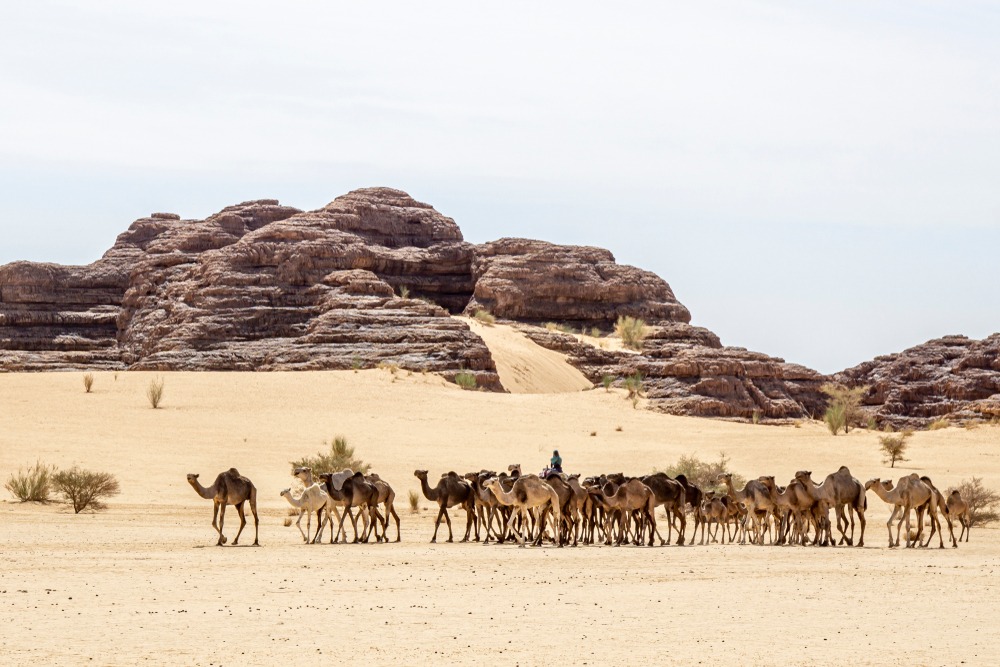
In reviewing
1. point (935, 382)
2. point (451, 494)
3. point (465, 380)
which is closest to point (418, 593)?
point (451, 494)

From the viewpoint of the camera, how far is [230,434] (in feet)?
129

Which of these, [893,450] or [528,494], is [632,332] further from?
[528,494]

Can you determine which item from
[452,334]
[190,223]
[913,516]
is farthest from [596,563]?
[190,223]

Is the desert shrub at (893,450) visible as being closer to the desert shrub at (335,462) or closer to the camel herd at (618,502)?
the desert shrub at (335,462)

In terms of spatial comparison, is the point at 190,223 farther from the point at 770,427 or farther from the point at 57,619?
the point at 57,619

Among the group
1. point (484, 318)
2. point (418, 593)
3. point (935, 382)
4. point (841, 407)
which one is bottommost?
point (418, 593)

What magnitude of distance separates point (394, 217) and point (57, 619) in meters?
76.2

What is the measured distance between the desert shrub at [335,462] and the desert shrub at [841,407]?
2010 centimetres

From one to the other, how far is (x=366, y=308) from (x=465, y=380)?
10495mm

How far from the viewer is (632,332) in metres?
76.8

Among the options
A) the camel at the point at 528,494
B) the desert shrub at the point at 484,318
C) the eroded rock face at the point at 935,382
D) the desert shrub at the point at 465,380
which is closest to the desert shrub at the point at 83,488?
the camel at the point at 528,494

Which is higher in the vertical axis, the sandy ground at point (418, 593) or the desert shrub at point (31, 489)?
the desert shrub at point (31, 489)

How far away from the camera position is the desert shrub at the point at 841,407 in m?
48.3

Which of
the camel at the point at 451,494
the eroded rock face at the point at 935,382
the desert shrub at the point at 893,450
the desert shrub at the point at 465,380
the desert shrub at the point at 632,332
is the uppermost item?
the desert shrub at the point at 632,332
